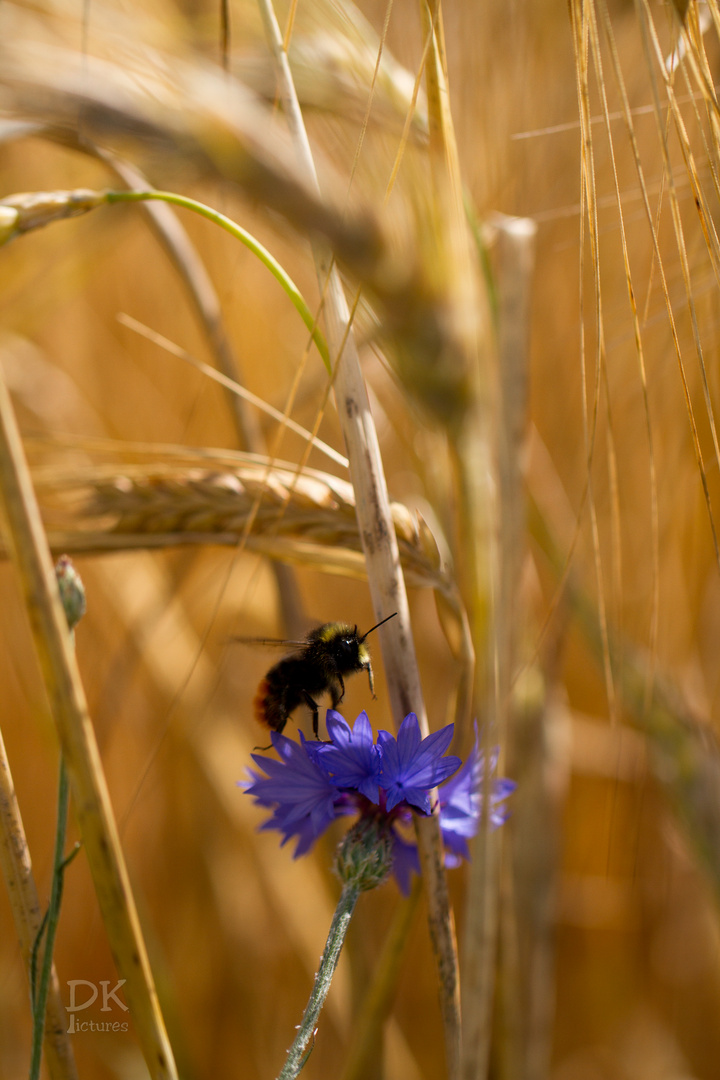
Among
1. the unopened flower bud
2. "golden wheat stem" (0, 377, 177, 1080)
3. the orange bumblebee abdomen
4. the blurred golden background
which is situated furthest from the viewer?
the blurred golden background

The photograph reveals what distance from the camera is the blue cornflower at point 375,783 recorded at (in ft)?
1.19

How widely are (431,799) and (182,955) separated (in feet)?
2.53

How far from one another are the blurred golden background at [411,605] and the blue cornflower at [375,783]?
156 millimetres

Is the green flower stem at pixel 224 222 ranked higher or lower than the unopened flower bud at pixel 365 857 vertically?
higher

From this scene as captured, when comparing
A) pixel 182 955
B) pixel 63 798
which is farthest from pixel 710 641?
pixel 63 798

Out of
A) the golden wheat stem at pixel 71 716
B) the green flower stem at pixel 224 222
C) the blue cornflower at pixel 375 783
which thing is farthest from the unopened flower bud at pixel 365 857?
the green flower stem at pixel 224 222

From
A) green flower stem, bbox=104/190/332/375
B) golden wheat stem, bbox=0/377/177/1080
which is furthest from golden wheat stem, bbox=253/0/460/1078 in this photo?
golden wheat stem, bbox=0/377/177/1080

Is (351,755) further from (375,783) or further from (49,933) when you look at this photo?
(49,933)

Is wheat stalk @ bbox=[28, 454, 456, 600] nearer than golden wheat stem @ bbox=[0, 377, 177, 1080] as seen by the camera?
No

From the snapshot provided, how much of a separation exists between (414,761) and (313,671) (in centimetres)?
16

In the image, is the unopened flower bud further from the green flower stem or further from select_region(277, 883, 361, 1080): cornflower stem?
the green flower stem

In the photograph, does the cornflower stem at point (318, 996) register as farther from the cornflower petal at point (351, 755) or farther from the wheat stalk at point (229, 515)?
the wheat stalk at point (229, 515)

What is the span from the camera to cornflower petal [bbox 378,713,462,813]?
1.18ft

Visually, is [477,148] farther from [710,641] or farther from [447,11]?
[710,641]
